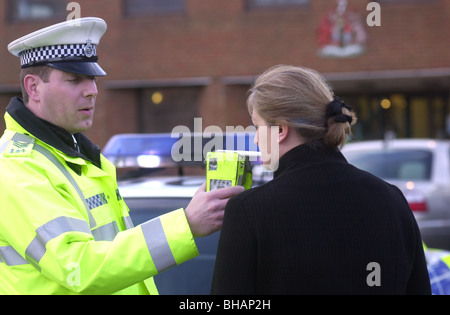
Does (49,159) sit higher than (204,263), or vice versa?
(49,159)

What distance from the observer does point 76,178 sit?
2.14 m

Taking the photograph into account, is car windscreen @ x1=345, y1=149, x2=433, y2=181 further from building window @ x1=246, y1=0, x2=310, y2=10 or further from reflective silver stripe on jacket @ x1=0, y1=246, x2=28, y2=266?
building window @ x1=246, y1=0, x2=310, y2=10

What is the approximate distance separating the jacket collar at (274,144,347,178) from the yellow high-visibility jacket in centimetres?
35

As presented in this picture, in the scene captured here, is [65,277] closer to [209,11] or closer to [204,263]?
[204,263]

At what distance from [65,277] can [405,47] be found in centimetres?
1242

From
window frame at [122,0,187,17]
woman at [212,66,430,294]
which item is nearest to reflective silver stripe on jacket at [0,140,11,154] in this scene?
woman at [212,66,430,294]

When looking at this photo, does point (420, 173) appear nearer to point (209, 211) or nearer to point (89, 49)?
point (89, 49)

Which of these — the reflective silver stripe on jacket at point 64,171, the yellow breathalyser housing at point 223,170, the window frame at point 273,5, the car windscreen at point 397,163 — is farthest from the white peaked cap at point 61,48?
the window frame at point 273,5

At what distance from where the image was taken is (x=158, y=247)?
6.28 ft

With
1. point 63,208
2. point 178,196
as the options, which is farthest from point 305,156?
point 178,196

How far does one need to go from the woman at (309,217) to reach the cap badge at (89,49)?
2.29ft

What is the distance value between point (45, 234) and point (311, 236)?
2.41ft

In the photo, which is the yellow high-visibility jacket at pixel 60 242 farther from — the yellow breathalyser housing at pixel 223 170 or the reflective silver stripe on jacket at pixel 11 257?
the yellow breathalyser housing at pixel 223 170
